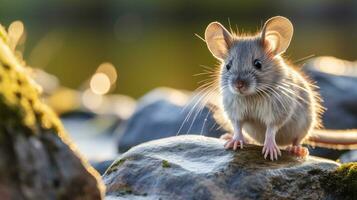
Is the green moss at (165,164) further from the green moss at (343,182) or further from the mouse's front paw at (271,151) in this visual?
the green moss at (343,182)

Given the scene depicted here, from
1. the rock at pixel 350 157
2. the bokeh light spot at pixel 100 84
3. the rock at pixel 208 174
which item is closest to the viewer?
the rock at pixel 208 174

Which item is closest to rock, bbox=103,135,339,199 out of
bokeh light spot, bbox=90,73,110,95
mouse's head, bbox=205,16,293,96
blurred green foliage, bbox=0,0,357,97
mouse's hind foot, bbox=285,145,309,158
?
mouse's hind foot, bbox=285,145,309,158

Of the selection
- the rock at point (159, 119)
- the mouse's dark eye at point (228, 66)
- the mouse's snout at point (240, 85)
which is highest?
the mouse's dark eye at point (228, 66)

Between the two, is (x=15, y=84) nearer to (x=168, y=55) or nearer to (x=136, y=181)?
(x=136, y=181)

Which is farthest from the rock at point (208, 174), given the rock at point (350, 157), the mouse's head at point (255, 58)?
the rock at point (350, 157)

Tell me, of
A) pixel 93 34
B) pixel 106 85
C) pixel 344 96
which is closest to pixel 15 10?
pixel 93 34

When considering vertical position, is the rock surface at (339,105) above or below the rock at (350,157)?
above

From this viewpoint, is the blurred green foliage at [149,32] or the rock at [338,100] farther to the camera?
the blurred green foliage at [149,32]

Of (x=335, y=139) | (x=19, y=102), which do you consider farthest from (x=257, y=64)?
(x=19, y=102)
